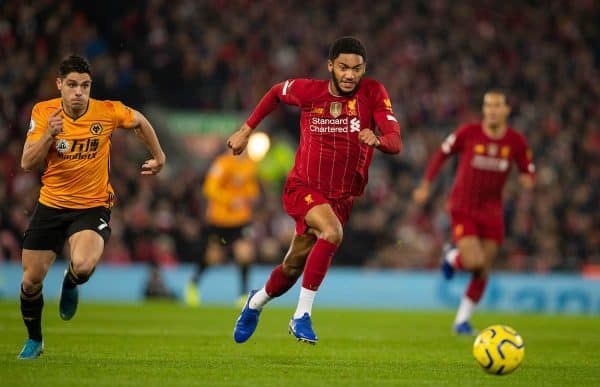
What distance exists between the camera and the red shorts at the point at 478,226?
12.9 metres

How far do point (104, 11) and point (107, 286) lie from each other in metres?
8.58

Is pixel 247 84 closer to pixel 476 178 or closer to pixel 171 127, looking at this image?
pixel 171 127

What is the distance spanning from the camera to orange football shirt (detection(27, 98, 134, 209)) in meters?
8.47

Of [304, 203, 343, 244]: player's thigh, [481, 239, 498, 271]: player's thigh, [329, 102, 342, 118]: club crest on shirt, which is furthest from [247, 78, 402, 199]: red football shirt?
[481, 239, 498, 271]: player's thigh

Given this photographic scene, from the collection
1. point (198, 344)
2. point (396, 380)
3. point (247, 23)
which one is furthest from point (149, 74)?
point (396, 380)

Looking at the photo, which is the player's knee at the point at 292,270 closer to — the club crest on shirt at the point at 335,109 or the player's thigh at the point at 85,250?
the club crest on shirt at the point at 335,109

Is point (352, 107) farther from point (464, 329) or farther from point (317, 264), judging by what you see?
point (464, 329)

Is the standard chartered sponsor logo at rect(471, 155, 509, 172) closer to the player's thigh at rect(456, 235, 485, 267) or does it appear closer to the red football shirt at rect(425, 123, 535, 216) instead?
the red football shirt at rect(425, 123, 535, 216)

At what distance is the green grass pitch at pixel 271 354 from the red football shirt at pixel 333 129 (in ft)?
5.00

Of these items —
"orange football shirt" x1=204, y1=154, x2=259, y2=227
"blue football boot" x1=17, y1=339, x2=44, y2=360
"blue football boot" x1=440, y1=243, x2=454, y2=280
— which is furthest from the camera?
"orange football shirt" x1=204, y1=154, x2=259, y2=227

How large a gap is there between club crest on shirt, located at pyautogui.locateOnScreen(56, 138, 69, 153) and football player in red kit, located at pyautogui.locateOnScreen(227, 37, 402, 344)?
1306 millimetres

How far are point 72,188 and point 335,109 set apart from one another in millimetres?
2260

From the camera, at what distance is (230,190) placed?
18.0 meters

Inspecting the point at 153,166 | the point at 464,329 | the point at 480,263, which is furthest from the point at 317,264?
the point at 480,263
